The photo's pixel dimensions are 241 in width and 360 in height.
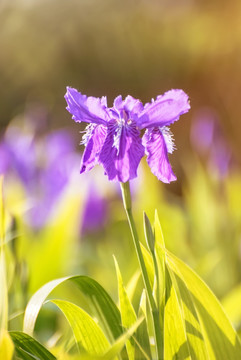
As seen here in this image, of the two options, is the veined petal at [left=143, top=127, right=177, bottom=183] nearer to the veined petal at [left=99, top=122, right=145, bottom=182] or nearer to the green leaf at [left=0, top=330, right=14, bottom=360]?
the veined petal at [left=99, top=122, right=145, bottom=182]

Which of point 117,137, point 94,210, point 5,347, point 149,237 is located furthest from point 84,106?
point 94,210

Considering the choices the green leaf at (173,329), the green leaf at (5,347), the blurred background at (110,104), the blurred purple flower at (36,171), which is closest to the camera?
the green leaf at (5,347)

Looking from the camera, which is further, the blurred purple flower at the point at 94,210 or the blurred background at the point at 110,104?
the blurred purple flower at the point at 94,210

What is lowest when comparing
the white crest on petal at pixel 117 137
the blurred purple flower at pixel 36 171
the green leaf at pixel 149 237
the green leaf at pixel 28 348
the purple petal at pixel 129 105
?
the green leaf at pixel 28 348

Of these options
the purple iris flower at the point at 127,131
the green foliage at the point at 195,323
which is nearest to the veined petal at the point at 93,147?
the purple iris flower at the point at 127,131

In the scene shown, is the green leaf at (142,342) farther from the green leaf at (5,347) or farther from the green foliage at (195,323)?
the green leaf at (5,347)

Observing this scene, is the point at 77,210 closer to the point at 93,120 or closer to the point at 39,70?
the point at 93,120

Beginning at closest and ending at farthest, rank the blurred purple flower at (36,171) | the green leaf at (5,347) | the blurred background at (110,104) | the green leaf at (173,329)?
the green leaf at (5,347), the green leaf at (173,329), the blurred background at (110,104), the blurred purple flower at (36,171)

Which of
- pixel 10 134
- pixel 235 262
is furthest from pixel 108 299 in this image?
pixel 10 134
